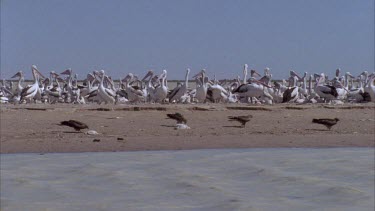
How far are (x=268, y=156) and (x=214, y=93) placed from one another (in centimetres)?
1552

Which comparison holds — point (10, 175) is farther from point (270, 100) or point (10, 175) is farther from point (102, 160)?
point (270, 100)

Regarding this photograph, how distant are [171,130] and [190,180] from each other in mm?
5685

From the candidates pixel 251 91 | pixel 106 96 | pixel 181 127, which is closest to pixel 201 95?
pixel 251 91

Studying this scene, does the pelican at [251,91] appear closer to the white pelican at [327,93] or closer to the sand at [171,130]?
the white pelican at [327,93]

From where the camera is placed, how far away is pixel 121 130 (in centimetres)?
1219

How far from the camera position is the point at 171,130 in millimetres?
12227

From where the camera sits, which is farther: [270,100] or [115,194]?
[270,100]

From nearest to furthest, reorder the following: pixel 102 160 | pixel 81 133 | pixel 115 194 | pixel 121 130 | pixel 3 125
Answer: pixel 115 194
pixel 102 160
pixel 81 133
pixel 121 130
pixel 3 125

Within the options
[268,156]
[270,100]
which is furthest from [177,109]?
[268,156]

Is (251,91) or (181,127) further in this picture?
(251,91)

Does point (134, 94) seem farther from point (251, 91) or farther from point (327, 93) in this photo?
point (327, 93)

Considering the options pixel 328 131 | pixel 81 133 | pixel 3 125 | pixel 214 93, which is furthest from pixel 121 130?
pixel 214 93

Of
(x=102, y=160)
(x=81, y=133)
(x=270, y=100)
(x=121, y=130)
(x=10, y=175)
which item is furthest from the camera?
(x=270, y=100)

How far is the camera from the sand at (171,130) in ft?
32.9
